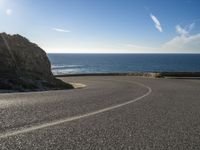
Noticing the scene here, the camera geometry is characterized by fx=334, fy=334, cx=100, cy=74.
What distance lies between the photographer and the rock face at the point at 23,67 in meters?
22.0

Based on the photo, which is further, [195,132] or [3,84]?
[3,84]

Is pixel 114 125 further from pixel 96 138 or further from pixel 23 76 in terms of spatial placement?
pixel 23 76

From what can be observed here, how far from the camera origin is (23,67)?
27031 mm

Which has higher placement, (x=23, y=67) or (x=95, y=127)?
(x=23, y=67)

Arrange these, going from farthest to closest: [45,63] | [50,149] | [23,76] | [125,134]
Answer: [45,63] < [23,76] < [125,134] < [50,149]

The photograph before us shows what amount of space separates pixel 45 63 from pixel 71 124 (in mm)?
24527

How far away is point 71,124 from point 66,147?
202 cm

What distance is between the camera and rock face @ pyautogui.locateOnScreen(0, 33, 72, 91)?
22000mm

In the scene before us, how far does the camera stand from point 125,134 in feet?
22.3

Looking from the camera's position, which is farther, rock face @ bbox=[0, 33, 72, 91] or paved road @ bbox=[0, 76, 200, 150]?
rock face @ bbox=[0, 33, 72, 91]

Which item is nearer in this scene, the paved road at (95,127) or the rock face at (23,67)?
the paved road at (95,127)

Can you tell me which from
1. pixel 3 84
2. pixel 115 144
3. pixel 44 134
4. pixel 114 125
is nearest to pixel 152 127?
pixel 114 125

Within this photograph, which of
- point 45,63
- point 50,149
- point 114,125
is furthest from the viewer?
point 45,63

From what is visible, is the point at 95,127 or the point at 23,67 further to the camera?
the point at 23,67
